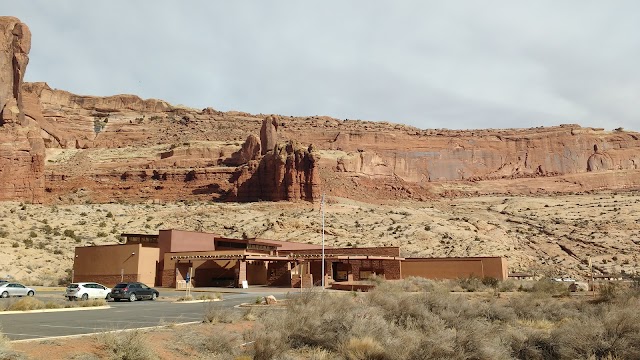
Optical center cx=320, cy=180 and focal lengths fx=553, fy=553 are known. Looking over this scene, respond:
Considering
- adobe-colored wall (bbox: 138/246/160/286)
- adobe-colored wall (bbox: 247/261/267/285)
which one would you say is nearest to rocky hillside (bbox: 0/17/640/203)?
adobe-colored wall (bbox: 247/261/267/285)

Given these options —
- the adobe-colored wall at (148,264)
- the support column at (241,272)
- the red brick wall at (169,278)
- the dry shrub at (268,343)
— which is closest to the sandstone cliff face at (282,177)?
the adobe-colored wall at (148,264)

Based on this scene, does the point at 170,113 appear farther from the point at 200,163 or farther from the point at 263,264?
the point at 263,264

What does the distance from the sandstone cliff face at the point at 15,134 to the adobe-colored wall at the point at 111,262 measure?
3959 cm

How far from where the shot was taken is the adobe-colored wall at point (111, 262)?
1852 inches

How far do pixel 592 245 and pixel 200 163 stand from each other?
68.7 metres

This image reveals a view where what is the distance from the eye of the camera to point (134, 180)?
9844cm

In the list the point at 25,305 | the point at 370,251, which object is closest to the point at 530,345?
the point at 25,305

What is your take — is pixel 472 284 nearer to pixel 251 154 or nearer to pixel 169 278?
pixel 169 278

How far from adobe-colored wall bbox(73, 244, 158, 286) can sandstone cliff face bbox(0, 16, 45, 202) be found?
3959cm

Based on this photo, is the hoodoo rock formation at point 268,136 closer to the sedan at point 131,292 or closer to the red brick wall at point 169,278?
the red brick wall at point 169,278

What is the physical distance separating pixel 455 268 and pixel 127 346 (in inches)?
1472

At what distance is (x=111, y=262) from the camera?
4769 cm

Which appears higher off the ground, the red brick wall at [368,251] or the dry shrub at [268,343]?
the red brick wall at [368,251]

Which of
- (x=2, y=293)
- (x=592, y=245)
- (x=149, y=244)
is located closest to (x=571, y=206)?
(x=592, y=245)
